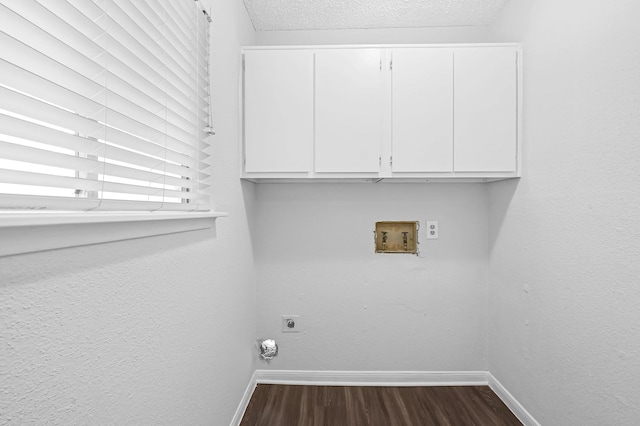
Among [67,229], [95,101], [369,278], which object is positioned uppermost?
[95,101]

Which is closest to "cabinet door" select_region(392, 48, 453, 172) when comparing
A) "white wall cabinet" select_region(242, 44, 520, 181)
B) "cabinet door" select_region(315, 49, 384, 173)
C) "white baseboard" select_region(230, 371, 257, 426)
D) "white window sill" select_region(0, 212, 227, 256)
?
"white wall cabinet" select_region(242, 44, 520, 181)

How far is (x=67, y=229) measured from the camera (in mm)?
602

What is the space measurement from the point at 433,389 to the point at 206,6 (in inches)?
98.9

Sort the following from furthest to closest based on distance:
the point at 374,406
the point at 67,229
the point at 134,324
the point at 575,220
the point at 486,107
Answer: the point at 374,406 → the point at 486,107 → the point at 575,220 → the point at 134,324 → the point at 67,229

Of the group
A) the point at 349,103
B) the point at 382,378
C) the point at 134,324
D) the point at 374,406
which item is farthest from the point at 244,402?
the point at 349,103

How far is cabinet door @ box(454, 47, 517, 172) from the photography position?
1815 millimetres

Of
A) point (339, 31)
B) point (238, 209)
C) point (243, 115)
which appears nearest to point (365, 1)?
point (339, 31)

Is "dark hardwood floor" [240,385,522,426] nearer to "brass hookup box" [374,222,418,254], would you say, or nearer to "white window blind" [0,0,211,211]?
"brass hookup box" [374,222,418,254]

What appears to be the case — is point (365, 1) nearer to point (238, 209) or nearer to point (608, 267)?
point (238, 209)

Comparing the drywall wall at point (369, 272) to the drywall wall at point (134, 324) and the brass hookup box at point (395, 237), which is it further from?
the drywall wall at point (134, 324)

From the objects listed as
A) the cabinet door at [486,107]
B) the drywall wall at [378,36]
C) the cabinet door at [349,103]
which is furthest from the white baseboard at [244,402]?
the drywall wall at [378,36]

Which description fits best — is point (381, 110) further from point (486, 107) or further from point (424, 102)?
point (486, 107)

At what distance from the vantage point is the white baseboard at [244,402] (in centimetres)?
174

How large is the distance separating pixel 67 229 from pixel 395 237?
1904 millimetres
